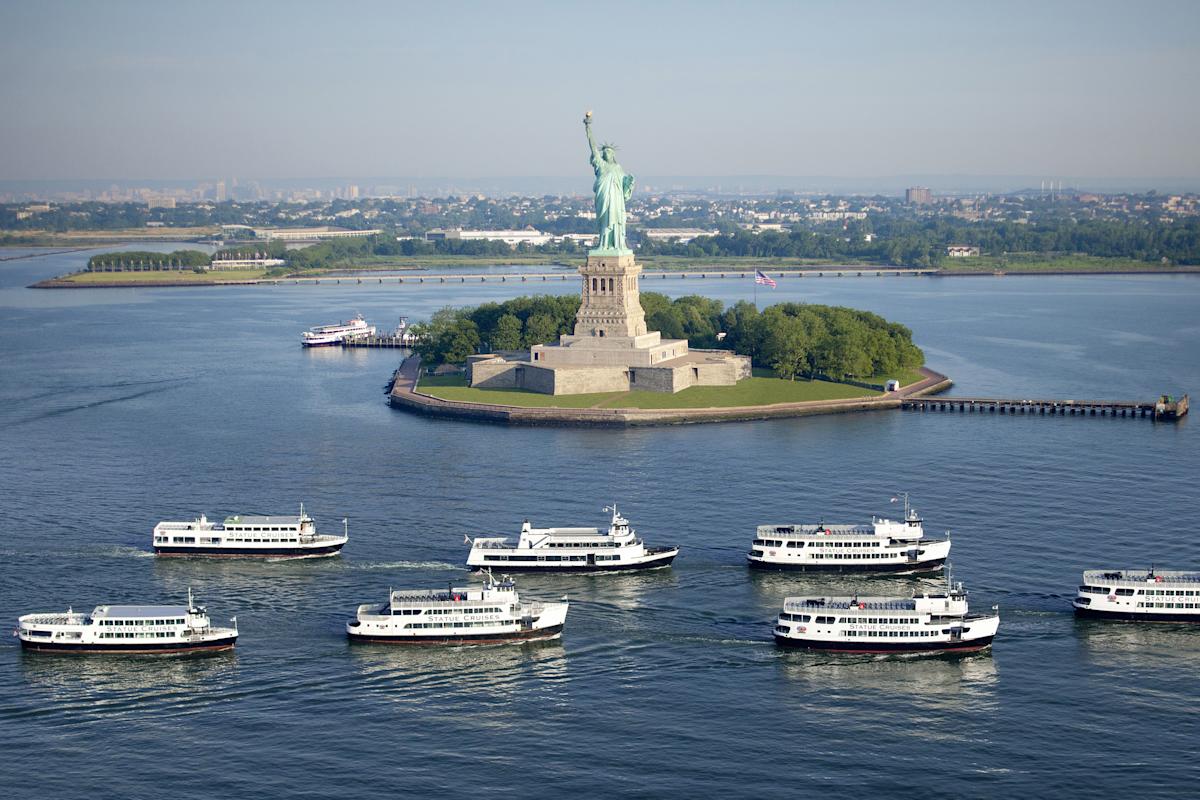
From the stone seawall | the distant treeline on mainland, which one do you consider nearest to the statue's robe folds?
the distant treeline on mainland

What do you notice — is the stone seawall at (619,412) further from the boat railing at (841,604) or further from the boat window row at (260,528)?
the boat railing at (841,604)

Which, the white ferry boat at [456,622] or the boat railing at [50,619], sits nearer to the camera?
the boat railing at [50,619]

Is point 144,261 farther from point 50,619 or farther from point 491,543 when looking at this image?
point 50,619

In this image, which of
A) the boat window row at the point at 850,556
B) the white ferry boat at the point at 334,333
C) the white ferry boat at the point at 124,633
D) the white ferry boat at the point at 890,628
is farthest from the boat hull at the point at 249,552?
the white ferry boat at the point at 334,333

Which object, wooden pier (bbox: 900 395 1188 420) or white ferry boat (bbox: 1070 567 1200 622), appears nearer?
white ferry boat (bbox: 1070 567 1200 622)

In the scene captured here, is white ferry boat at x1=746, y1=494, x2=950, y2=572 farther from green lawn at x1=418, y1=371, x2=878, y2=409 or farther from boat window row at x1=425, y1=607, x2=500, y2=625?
green lawn at x1=418, y1=371, x2=878, y2=409

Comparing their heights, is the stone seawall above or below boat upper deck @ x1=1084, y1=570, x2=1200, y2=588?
above
